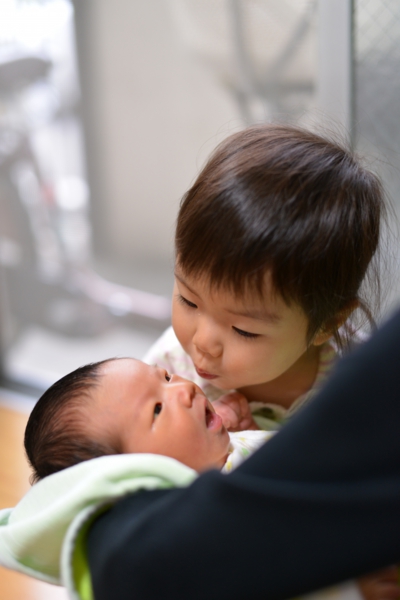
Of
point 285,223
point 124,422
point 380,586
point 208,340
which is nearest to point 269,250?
point 285,223

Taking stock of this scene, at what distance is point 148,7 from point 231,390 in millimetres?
933

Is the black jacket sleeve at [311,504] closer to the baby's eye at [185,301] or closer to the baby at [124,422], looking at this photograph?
the baby at [124,422]

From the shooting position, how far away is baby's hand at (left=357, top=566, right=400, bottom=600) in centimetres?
58

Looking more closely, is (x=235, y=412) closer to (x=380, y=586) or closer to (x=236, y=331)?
(x=236, y=331)

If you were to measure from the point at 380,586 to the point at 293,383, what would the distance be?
382 mm

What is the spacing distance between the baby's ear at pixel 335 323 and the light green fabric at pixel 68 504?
30 centimetres

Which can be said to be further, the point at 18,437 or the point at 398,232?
the point at 18,437

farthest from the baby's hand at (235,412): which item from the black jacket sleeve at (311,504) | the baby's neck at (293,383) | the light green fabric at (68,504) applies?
the black jacket sleeve at (311,504)

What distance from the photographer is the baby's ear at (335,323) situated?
80 cm

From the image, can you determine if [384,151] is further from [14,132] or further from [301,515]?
[14,132]

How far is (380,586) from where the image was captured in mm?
584

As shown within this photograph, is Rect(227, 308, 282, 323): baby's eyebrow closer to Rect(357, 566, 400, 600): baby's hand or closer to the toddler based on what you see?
the toddler

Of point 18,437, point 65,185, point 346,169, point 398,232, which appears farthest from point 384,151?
point 18,437

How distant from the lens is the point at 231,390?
0.94 m
